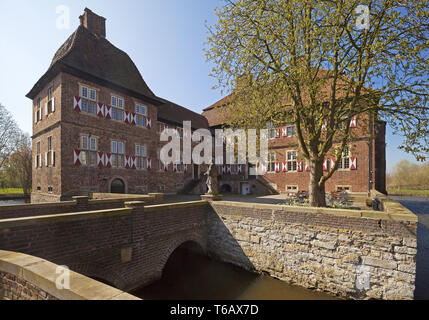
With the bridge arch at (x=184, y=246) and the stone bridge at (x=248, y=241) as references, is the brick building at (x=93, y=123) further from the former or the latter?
the bridge arch at (x=184, y=246)

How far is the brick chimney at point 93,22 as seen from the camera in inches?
654

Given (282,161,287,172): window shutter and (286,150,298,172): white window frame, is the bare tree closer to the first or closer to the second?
(282,161,287,172): window shutter

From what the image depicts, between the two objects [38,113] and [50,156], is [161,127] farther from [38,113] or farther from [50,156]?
[38,113]

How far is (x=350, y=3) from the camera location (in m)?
6.33

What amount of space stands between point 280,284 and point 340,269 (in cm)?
183

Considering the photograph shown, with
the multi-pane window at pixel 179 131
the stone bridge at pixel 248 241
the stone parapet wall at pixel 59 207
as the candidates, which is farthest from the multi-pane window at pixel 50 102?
the multi-pane window at pixel 179 131

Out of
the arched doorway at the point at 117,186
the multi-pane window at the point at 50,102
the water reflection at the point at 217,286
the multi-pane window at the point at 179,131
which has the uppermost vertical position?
the multi-pane window at the point at 50,102

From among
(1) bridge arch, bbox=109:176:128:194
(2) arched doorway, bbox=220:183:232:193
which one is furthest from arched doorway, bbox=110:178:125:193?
(2) arched doorway, bbox=220:183:232:193

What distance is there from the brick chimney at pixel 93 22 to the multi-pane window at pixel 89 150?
31.6 feet

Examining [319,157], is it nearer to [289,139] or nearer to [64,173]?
[289,139]

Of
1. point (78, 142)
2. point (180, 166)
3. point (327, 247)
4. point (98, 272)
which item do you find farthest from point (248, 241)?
point (180, 166)

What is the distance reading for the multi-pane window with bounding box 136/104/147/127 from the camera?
17.0 metres

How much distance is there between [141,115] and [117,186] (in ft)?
20.0
